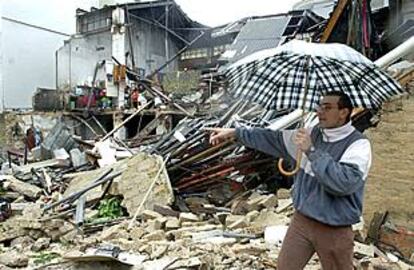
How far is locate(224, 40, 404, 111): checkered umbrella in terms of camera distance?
286 centimetres

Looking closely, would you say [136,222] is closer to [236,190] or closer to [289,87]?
[236,190]

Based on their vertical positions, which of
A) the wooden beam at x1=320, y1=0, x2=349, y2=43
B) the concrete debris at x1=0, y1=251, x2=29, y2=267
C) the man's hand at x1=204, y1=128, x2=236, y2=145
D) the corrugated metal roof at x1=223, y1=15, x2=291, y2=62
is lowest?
the concrete debris at x1=0, y1=251, x2=29, y2=267

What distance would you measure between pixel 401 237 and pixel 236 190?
11.6ft

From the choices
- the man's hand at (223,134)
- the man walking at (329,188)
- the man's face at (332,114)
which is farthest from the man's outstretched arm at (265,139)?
the man's face at (332,114)

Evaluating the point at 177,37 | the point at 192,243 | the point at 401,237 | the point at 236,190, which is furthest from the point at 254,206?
the point at 177,37

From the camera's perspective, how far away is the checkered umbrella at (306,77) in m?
2.86

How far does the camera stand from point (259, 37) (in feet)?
50.6

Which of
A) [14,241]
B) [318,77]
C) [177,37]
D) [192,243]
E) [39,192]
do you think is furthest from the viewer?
[177,37]

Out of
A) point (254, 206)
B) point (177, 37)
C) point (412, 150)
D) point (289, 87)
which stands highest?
point (177, 37)

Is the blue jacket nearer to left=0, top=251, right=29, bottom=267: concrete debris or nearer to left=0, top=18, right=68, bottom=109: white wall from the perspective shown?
left=0, top=251, right=29, bottom=267: concrete debris

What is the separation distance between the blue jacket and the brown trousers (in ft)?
0.22

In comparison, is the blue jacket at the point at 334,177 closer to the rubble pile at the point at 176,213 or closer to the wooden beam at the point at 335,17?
the rubble pile at the point at 176,213

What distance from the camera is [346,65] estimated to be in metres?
3.05

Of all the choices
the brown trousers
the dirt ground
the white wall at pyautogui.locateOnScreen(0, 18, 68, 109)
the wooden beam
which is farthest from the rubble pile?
the white wall at pyautogui.locateOnScreen(0, 18, 68, 109)
